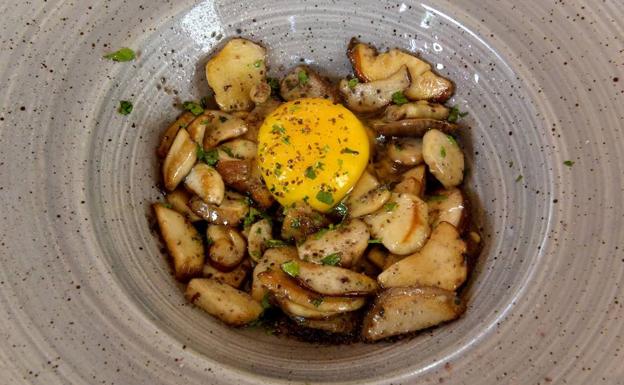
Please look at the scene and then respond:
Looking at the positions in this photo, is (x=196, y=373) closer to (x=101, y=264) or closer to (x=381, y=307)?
(x=101, y=264)

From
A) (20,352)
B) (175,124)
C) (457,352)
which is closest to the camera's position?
(20,352)

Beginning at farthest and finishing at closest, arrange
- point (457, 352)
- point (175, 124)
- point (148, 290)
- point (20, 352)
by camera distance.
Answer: point (175, 124)
point (148, 290)
point (457, 352)
point (20, 352)

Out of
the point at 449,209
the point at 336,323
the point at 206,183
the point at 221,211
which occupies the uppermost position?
the point at 206,183

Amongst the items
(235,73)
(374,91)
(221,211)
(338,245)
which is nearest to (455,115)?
(374,91)

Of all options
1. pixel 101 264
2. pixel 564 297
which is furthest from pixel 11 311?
pixel 564 297

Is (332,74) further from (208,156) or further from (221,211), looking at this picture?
(221,211)

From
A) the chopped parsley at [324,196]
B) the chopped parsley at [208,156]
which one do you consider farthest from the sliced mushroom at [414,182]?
the chopped parsley at [208,156]

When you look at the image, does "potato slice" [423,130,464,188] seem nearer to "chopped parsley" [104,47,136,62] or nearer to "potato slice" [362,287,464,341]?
"potato slice" [362,287,464,341]

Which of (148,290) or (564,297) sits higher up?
(148,290)
